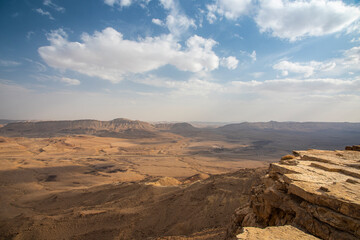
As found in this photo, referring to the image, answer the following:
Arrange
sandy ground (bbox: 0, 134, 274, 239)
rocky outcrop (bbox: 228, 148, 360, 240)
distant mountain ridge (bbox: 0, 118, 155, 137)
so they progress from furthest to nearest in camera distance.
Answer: distant mountain ridge (bbox: 0, 118, 155, 137), sandy ground (bbox: 0, 134, 274, 239), rocky outcrop (bbox: 228, 148, 360, 240)

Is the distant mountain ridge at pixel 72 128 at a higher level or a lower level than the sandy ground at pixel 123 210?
higher

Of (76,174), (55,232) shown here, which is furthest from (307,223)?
(76,174)

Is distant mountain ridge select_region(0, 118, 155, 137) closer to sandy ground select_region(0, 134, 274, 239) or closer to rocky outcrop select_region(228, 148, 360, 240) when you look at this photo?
sandy ground select_region(0, 134, 274, 239)

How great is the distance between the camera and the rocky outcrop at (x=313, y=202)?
405cm

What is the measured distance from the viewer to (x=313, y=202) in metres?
4.68

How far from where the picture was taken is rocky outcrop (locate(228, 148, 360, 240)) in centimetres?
405

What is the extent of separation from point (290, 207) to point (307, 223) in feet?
2.45

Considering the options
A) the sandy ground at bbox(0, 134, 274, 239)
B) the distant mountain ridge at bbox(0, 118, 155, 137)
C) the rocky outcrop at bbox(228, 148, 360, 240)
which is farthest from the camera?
the distant mountain ridge at bbox(0, 118, 155, 137)

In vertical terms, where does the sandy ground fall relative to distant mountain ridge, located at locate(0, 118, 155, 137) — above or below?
below

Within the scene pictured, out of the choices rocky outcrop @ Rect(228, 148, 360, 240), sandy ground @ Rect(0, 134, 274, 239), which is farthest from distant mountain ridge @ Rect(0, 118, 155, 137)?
rocky outcrop @ Rect(228, 148, 360, 240)

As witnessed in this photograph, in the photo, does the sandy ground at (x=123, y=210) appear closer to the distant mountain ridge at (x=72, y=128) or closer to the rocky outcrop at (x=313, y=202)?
the rocky outcrop at (x=313, y=202)

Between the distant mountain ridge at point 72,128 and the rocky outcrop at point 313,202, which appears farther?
the distant mountain ridge at point 72,128

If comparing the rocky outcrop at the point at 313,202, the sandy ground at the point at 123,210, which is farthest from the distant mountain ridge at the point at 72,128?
the rocky outcrop at the point at 313,202

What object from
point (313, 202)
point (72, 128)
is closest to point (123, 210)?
point (313, 202)
